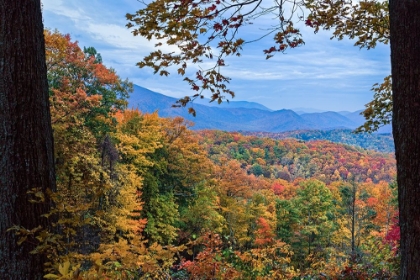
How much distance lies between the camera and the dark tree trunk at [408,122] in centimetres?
186

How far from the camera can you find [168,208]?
749 inches

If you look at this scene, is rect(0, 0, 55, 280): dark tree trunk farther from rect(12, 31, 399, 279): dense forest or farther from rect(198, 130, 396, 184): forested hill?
rect(198, 130, 396, 184): forested hill

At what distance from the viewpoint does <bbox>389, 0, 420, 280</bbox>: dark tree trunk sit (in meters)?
1.86

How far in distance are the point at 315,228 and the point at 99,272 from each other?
2414cm

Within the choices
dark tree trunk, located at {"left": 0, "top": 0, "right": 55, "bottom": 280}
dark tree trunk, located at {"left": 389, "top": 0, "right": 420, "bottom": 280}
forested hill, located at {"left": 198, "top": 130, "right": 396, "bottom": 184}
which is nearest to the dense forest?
dark tree trunk, located at {"left": 0, "top": 0, "right": 55, "bottom": 280}

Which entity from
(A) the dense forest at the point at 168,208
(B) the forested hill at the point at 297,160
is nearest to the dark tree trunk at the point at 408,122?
(A) the dense forest at the point at 168,208

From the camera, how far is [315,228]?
933 inches

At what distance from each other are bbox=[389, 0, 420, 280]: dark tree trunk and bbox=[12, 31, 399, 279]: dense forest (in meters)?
1.60

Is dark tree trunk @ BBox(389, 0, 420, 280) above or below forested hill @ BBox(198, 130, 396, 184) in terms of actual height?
above

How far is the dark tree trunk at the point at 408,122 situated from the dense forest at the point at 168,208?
160 cm

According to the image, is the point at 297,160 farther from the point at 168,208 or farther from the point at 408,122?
the point at 408,122

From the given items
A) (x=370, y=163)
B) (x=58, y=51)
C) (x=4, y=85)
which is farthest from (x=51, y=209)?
(x=370, y=163)

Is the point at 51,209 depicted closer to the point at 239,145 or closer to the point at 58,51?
the point at 58,51

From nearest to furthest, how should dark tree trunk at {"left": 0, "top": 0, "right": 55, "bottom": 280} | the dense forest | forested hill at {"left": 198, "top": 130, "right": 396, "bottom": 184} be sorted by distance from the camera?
dark tree trunk at {"left": 0, "top": 0, "right": 55, "bottom": 280} < the dense forest < forested hill at {"left": 198, "top": 130, "right": 396, "bottom": 184}
